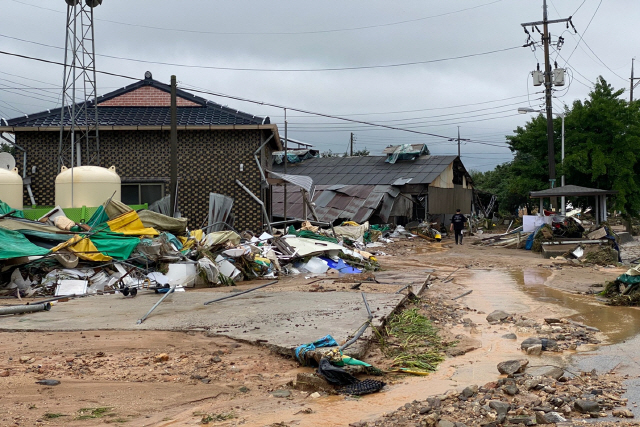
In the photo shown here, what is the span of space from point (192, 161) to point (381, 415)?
1651 centimetres

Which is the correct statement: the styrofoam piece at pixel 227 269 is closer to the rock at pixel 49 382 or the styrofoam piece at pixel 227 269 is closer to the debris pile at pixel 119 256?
the debris pile at pixel 119 256

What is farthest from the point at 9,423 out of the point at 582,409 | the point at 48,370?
the point at 582,409

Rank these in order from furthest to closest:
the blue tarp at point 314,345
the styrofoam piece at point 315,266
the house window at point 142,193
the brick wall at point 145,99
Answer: the brick wall at point 145,99
the house window at point 142,193
the styrofoam piece at point 315,266
the blue tarp at point 314,345

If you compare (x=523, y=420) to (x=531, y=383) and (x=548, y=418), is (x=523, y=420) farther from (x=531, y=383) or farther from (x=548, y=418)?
(x=531, y=383)

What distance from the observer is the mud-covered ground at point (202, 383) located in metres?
4.99

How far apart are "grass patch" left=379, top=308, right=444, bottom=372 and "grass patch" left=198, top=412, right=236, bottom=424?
220 cm

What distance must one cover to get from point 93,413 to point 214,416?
0.95m

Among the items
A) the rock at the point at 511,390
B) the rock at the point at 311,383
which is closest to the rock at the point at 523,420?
the rock at the point at 511,390

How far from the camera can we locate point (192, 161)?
20.6 m

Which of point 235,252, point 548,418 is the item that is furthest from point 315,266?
point 548,418

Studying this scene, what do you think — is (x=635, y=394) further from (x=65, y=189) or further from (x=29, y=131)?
(x=29, y=131)

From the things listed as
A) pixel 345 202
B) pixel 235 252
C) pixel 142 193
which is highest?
pixel 142 193

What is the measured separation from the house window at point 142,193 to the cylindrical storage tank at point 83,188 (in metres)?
3.52

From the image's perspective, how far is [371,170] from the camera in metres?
34.8
